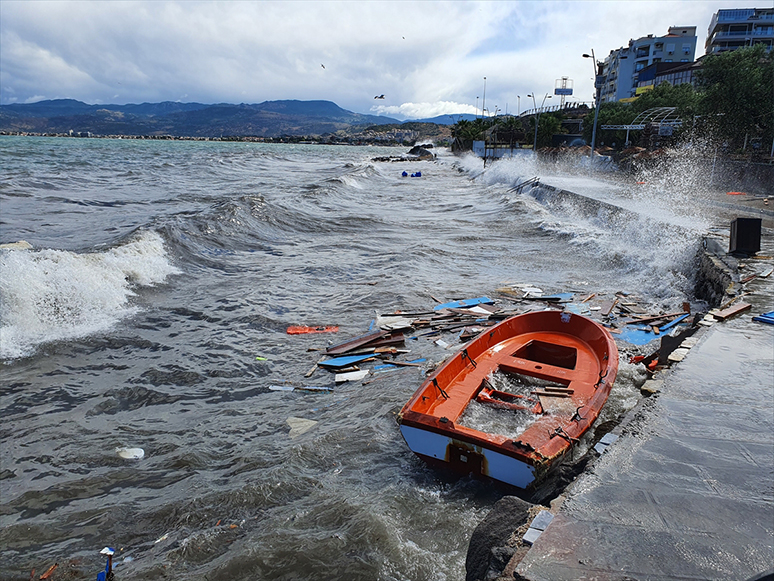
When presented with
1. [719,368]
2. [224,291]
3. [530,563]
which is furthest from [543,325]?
[224,291]

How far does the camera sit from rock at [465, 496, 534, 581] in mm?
3020

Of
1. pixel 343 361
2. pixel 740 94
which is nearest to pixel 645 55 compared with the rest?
pixel 740 94

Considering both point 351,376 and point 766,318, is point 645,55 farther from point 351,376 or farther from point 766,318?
point 351,376

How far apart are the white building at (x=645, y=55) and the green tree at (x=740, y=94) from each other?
6705 centimetres

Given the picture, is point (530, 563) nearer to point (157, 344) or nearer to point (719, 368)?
point (719, 368)

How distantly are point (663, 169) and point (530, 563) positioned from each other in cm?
3393

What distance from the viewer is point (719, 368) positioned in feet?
18.9

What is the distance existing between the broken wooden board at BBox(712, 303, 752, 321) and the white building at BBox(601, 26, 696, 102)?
9544 centimetres

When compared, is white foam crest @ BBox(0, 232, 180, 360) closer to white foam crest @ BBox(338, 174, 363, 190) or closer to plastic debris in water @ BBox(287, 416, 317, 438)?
plastic debris in water @ BBox(287, 416, 317, 438)

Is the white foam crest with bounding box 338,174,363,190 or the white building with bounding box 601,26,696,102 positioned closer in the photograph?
the white foam crest with bounding box 338,174,363,190

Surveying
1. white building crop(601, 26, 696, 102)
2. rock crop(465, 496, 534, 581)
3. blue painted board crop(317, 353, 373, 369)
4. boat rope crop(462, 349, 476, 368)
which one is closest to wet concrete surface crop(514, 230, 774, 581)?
rock crop(465, 496, 534, 581)

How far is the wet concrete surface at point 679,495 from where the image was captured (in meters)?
2.91

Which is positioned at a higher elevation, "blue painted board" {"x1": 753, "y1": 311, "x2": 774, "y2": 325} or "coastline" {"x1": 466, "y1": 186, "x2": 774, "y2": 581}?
"blue painted board" {"x1": 753, "y1": 311, "x2": 774, "y2": 325}

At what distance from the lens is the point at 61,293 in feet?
33.3
